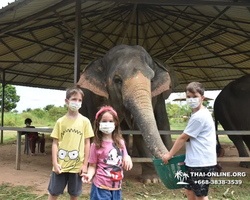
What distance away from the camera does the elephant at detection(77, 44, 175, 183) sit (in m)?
3.67

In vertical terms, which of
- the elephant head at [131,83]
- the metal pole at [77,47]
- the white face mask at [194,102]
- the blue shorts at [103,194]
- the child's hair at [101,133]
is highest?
the metal pole at [77,47]

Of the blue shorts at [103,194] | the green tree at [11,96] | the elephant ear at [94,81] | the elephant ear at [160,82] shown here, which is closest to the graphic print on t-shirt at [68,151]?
the blue shorts at [103,194]

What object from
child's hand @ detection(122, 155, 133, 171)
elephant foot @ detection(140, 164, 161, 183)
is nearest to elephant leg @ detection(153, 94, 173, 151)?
elephant foot @ detection(140, 164, 161, 183)

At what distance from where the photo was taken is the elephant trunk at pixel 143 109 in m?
3.34

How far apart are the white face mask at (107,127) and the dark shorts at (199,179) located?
35.7 inches

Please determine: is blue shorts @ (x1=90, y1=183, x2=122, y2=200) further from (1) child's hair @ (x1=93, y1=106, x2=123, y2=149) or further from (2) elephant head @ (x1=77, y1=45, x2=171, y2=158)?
(2) elephant head @ (x1=77, y1=45, x2=171, y2=158)

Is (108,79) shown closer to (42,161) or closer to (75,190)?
(75,190)

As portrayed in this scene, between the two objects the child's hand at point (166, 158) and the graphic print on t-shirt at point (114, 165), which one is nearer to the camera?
the graphic print on t-shirt at point (114, 165)

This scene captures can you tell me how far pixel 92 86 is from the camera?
195 inches

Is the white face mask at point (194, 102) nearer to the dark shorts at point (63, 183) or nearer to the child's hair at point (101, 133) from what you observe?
the child's hair at point (101, 133)

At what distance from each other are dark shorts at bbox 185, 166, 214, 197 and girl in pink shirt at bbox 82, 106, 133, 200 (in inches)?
25.7

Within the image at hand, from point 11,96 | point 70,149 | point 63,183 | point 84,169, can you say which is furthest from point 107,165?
point 11,96

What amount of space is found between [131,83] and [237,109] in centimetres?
394

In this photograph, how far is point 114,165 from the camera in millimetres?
2699
